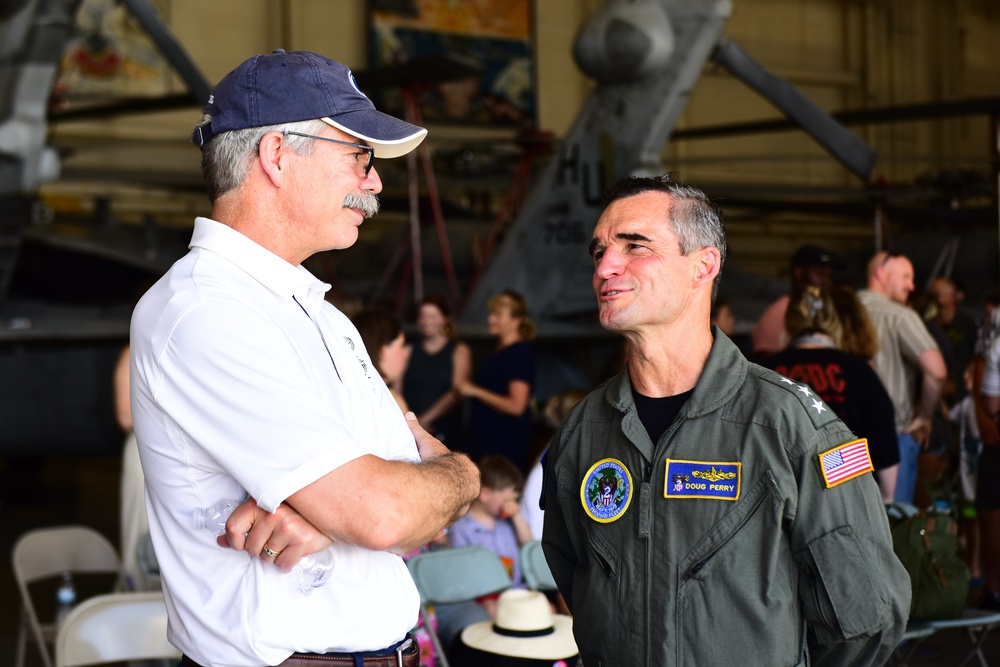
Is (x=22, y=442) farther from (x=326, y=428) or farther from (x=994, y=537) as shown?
(x=326, y=428)

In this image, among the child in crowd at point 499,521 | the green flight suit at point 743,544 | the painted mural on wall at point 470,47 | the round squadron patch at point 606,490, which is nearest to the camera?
the green flight suit at point 743,544

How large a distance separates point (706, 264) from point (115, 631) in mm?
1875

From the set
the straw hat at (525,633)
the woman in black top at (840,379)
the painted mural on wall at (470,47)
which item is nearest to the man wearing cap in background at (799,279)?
the woman in black top at (840,379)

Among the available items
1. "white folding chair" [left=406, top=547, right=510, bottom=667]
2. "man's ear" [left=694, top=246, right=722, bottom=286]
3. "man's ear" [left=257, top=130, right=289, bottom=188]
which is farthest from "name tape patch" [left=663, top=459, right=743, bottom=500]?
"white folding chair" [left=406, top=547, right=510, bottom=667]

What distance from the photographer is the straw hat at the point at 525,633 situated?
2.93 m

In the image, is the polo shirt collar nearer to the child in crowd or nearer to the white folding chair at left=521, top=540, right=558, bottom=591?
the white folding chair at left=521, top=540, right=558, bottom=591

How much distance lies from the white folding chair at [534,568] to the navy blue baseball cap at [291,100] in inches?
97.6

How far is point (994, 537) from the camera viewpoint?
4.73 meters

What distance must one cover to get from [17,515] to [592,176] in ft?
18.1

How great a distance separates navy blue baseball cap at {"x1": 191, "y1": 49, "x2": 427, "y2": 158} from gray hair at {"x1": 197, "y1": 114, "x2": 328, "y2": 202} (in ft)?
0.04

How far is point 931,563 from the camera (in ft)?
10.5

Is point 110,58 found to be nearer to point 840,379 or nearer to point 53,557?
point 53,557

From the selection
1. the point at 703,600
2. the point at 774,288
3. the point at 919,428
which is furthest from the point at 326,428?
the point at 774,288

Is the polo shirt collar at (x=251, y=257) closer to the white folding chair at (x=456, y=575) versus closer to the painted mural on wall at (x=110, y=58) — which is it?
the white folding chair at (x=456, y=575)
